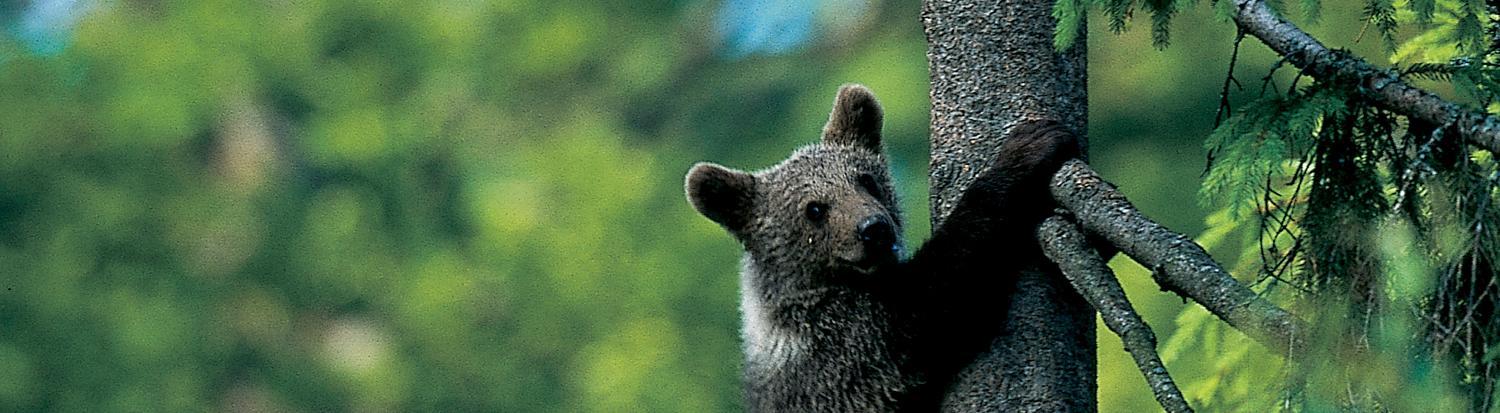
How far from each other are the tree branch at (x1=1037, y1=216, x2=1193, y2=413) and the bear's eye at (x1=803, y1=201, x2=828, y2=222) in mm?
770

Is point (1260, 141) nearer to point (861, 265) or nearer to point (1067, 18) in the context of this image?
point (1067, 18)

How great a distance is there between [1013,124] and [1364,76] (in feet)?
2.39

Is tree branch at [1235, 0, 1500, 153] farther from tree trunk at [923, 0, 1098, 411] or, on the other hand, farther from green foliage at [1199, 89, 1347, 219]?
tree trunk at [923, 0, 1098, 411]

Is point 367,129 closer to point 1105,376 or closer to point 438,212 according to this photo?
point 438,212

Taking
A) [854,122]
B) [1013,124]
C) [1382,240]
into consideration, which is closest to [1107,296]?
[1382,240]

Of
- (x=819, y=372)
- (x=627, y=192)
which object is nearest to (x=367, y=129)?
(x=627, y=192)

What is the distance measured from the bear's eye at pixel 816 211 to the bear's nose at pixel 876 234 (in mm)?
140

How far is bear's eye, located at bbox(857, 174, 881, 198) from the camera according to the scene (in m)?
3.46

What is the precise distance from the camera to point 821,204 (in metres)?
3.34

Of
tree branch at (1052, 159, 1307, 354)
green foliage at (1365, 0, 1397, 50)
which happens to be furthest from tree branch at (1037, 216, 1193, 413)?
green foliage at (1365, 0, 1397, 50)

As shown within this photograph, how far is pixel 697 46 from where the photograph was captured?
1084cm

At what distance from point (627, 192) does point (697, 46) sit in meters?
1.73

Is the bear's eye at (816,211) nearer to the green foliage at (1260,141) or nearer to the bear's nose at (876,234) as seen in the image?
the bear's nose at (876,234)

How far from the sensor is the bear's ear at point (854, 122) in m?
3.60
